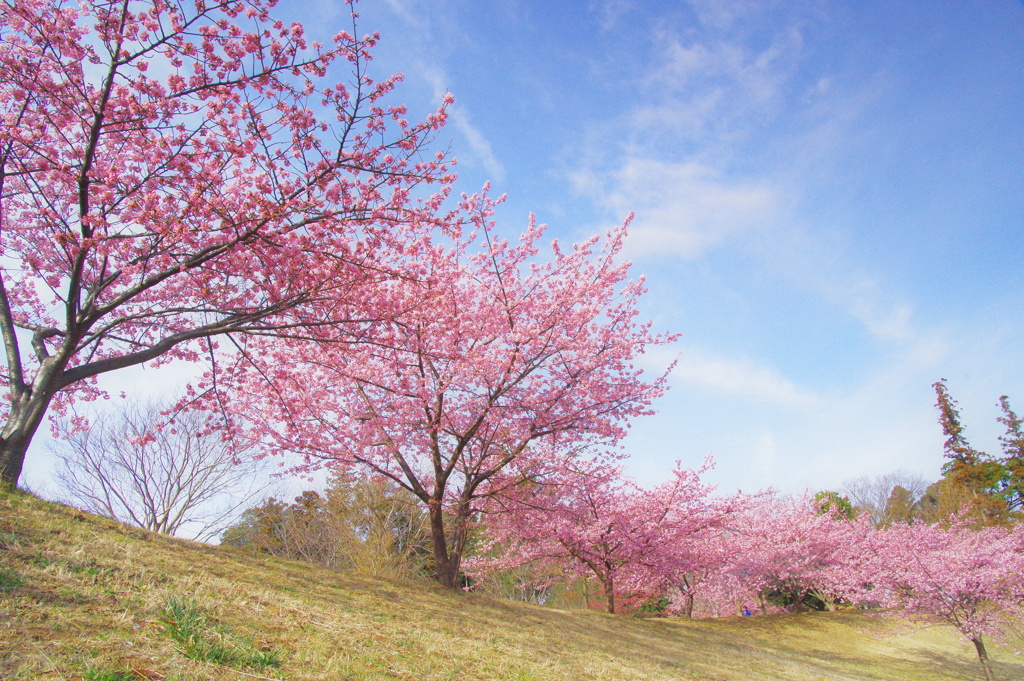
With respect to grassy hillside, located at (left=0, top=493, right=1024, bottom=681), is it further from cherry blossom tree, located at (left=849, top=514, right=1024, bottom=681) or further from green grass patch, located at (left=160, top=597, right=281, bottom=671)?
cherry blossom tree, located at (left=849, top=514, right=1024, bottom=681)

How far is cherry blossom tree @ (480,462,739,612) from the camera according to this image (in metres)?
13.7

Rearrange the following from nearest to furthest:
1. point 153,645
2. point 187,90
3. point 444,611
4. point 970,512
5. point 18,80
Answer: point 153,645 < point 18,80 < point 187,90 < point 444,611 < point 970,512

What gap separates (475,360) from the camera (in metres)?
9.70

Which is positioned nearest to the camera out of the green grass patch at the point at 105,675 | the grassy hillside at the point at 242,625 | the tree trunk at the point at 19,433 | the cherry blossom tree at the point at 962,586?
the green grass patch at the point at 105,675

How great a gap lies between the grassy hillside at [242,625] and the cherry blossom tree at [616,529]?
3437 millimetres

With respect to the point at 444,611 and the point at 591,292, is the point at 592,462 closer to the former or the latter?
the point at 591,292

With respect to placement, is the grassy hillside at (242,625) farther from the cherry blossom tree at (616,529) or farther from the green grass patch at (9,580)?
the cherry blossom tree at (616,529)

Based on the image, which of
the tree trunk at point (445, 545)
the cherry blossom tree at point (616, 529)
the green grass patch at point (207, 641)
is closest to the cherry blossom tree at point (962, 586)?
the cherry blossom tree at point (616, 529)

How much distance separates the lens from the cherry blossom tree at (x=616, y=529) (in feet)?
44.8

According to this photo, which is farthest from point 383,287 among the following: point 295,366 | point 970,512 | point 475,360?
point 970,512

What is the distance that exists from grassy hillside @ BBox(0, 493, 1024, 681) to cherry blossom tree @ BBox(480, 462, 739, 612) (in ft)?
11.3

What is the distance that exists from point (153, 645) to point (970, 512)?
121 feet

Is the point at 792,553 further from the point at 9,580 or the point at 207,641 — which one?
the point at 9,580

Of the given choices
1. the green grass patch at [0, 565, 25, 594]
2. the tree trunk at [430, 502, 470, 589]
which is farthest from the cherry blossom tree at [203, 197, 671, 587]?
the green grass patch at [0, 565, 25, 594]
